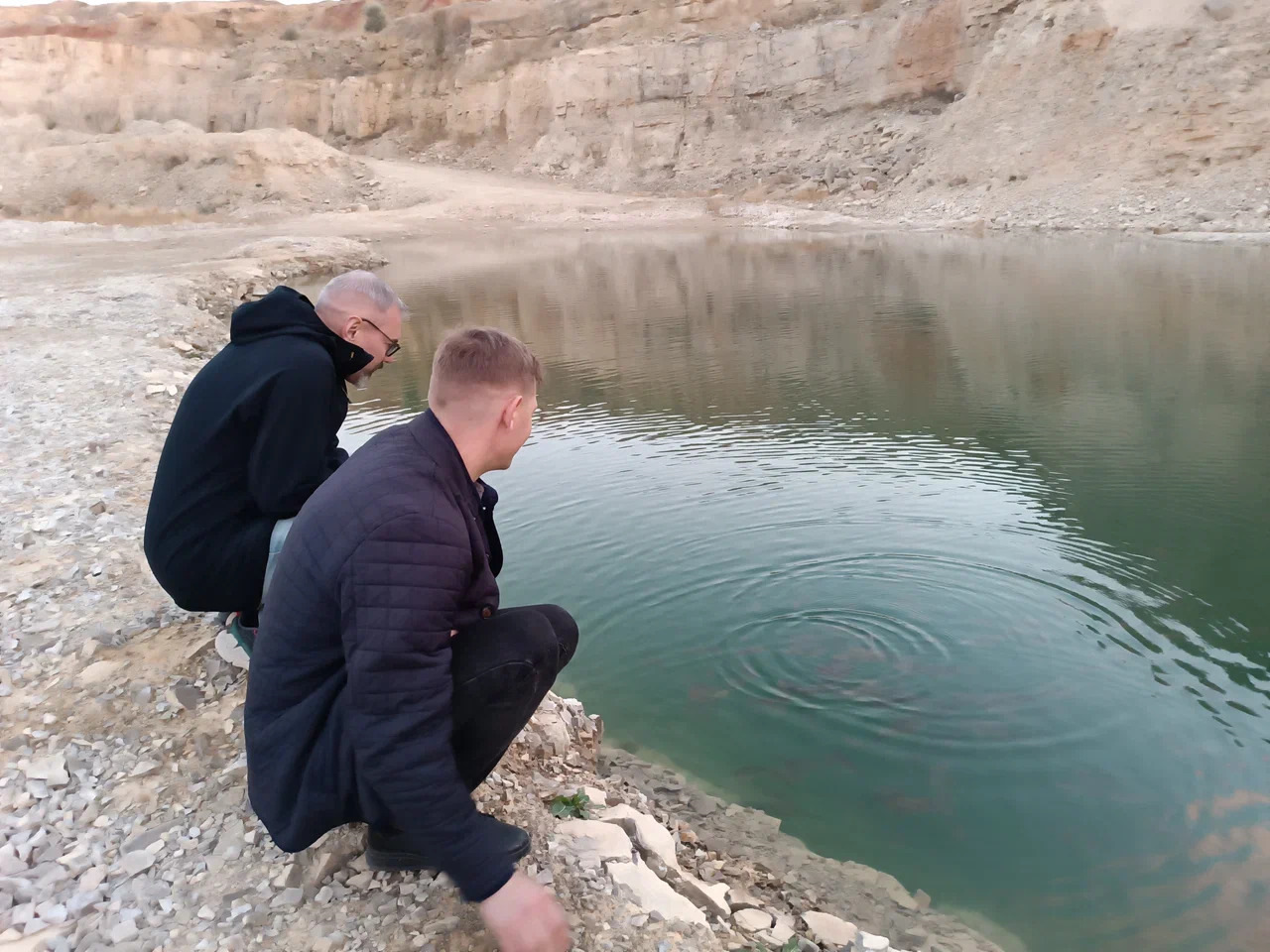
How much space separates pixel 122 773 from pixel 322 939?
3.89 feet

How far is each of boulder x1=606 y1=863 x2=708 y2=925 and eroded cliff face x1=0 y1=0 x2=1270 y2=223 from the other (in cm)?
2742

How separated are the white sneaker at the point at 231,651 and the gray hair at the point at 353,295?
1404mm

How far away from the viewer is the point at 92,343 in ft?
37.6

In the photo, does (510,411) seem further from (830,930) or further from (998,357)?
(998,357)

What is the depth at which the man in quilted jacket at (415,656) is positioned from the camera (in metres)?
2.11

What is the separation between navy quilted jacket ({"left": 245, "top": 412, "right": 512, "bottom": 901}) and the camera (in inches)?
82.9

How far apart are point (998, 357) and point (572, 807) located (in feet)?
37.2

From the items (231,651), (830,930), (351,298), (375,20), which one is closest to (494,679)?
(830,930)

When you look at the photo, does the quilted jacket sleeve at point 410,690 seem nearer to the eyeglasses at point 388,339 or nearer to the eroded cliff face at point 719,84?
the eyeglasses at point 388,339

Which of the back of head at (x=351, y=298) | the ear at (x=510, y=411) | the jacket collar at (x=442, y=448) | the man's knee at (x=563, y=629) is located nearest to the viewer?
the jacket collar at (x=442, y=448)

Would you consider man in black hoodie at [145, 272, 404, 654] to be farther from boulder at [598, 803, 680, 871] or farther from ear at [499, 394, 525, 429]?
boulder at [598, 803, 680, 871]

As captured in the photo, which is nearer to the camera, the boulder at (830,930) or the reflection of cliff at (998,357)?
the boulder at (830,930)

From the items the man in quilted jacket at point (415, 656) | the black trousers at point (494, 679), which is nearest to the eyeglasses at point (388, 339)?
the man in quilted jacket at point (415, 656)

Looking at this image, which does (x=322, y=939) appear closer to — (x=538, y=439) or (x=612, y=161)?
(x=538, y=439)
